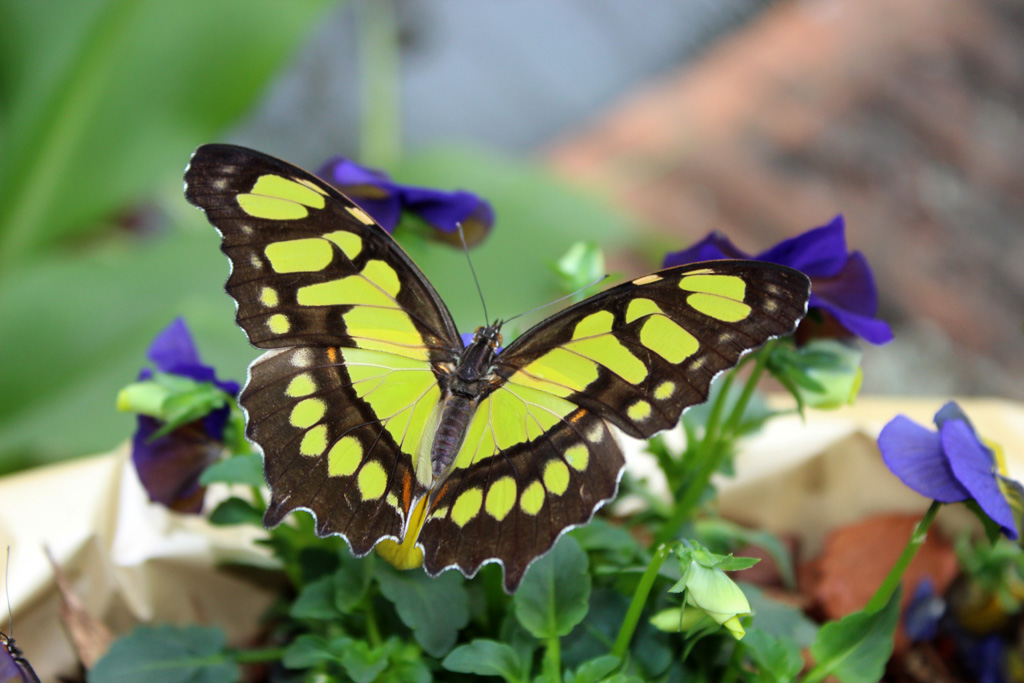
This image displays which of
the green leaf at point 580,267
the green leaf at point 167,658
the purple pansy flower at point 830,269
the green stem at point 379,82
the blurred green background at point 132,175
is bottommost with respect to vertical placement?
the green leaf at point 167,658

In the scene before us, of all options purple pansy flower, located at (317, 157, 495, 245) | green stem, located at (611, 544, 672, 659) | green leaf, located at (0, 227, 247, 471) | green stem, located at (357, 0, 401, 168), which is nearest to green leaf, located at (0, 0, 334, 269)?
green leaf, located at (0, 227, 247, 471)

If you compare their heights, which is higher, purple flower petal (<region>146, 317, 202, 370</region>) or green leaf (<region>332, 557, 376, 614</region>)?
purple flower petal (<region>146, 317, 202, 370</region>)

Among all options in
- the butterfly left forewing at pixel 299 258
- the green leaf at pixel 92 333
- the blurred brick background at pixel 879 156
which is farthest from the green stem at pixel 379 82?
the butterfly left forewing at pixel 299 258

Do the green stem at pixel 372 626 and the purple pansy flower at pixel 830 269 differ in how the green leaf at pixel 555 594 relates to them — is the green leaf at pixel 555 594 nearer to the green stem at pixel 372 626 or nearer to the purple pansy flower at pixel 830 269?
the green stem at pixel 372 626

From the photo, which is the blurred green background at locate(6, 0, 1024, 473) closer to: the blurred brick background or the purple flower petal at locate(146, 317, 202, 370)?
the blurred brick background

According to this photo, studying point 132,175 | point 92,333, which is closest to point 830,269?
point 92,333

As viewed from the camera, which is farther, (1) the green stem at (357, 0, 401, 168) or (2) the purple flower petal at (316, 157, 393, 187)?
(1) the green stem at (357, 0, 401, 168)

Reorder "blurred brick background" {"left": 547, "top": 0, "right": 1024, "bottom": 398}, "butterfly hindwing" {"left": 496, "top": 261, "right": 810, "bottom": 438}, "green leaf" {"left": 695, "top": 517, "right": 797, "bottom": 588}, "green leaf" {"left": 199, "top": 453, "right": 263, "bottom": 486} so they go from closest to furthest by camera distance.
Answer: "butterfly hindwing" {"left": 496, "top": 261, "right": 810, "bottom": 438}
"green leaf" {"left": 199, "top": 453, "right": 263, "bottom": 486}
"green leaf" {"left": 695, "top": 517, "right": 797, "bottom": 588}
"blurred brick background" {"left": 547, "top": 0, "right": 1024, "bottom": 398}
